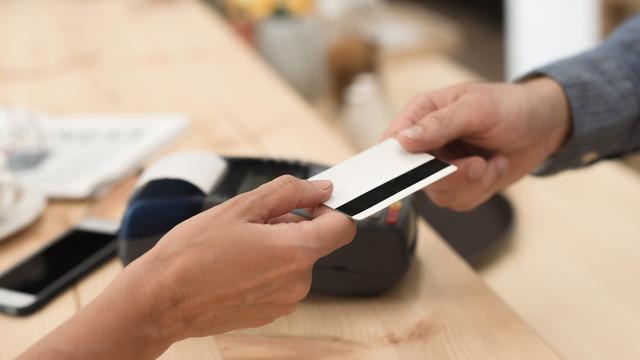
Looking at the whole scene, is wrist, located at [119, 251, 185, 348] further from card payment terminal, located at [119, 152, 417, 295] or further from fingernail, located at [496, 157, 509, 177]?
fingernail, located at [496, 157, 509, 177]

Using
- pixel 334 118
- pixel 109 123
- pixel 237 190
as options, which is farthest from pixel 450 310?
pixel 334 118

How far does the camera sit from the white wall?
2.20 meters

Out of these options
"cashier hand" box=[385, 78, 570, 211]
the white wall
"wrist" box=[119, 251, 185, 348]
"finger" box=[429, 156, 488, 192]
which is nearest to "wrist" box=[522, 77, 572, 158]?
"cashier hand" box=[385, 78, 570, 211]

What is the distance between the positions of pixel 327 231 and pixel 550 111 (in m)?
0.37

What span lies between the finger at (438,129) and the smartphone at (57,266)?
0.30 m

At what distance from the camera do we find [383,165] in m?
0.58

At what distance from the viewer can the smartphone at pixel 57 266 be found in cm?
62

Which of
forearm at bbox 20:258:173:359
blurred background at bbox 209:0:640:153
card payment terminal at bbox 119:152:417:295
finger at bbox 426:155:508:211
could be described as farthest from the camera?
blurred background at bbox 209:0:640:153

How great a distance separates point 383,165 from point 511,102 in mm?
203

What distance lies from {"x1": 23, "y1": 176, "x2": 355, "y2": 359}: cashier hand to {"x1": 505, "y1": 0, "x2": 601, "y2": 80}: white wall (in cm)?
179

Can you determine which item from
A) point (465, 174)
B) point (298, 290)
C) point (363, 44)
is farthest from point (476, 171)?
point (363, 44)

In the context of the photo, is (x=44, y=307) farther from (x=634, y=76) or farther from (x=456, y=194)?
(x=634, y=76)

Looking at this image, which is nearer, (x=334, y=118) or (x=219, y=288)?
(x=219, y=288)

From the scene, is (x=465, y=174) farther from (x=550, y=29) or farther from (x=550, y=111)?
(x=550, y=29)
